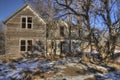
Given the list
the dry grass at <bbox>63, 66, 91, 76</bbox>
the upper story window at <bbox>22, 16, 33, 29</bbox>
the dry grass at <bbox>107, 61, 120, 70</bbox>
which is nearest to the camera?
the dry grass at <bbox>63, 66, 91, 76</bbox>

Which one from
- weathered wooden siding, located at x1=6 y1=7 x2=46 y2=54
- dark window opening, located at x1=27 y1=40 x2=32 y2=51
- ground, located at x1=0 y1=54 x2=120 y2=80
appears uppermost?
weathered wooden siding, located at x1=6 y1=7 x2=46 y2=54

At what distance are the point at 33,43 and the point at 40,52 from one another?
1510 millimetres

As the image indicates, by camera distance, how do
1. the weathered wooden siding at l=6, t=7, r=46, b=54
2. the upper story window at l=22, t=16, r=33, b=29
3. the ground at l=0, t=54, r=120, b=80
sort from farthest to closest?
the upper story window at l=22, t=16, r=33, b=29 < the weathered wooden siding at l=6, t=7, r=46, b=54 < the ground at l=0, t=54, r=120, b=80

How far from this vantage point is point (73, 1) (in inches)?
1074

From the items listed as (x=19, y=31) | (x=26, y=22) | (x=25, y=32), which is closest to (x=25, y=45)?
(x=25, y=32)

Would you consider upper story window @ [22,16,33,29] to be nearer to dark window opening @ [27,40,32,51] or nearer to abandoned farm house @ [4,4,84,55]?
abandoned farm house @ [4,4,84,55]

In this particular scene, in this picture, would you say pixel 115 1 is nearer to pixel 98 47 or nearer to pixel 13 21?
pixel 98 47

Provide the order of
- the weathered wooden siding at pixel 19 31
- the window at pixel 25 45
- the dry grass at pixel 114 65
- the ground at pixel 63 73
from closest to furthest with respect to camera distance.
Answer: the ground at pixel 63 73, the dry grass at pixel 114 65, the weathered wooden siding at pixel 19 31, the window at pixel 25 45

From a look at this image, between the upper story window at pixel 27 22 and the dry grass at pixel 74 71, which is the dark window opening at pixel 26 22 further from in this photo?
the dry grass at pixel 74 71

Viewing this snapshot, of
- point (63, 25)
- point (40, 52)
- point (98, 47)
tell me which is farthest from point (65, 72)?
point (63, 25)

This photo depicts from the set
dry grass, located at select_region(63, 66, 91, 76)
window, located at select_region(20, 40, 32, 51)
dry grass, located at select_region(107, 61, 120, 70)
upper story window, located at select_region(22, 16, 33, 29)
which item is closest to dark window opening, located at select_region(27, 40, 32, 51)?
window, located at select_region(20, 40, 32, 51)

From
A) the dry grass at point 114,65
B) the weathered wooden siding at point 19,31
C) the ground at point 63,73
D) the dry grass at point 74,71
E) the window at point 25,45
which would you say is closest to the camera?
the ground at point 63,73

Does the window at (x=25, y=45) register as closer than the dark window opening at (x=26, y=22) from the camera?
Yes

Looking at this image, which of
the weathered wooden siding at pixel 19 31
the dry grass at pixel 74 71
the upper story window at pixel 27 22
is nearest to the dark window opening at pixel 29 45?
the weathered wooden siding at pixel 19 31
